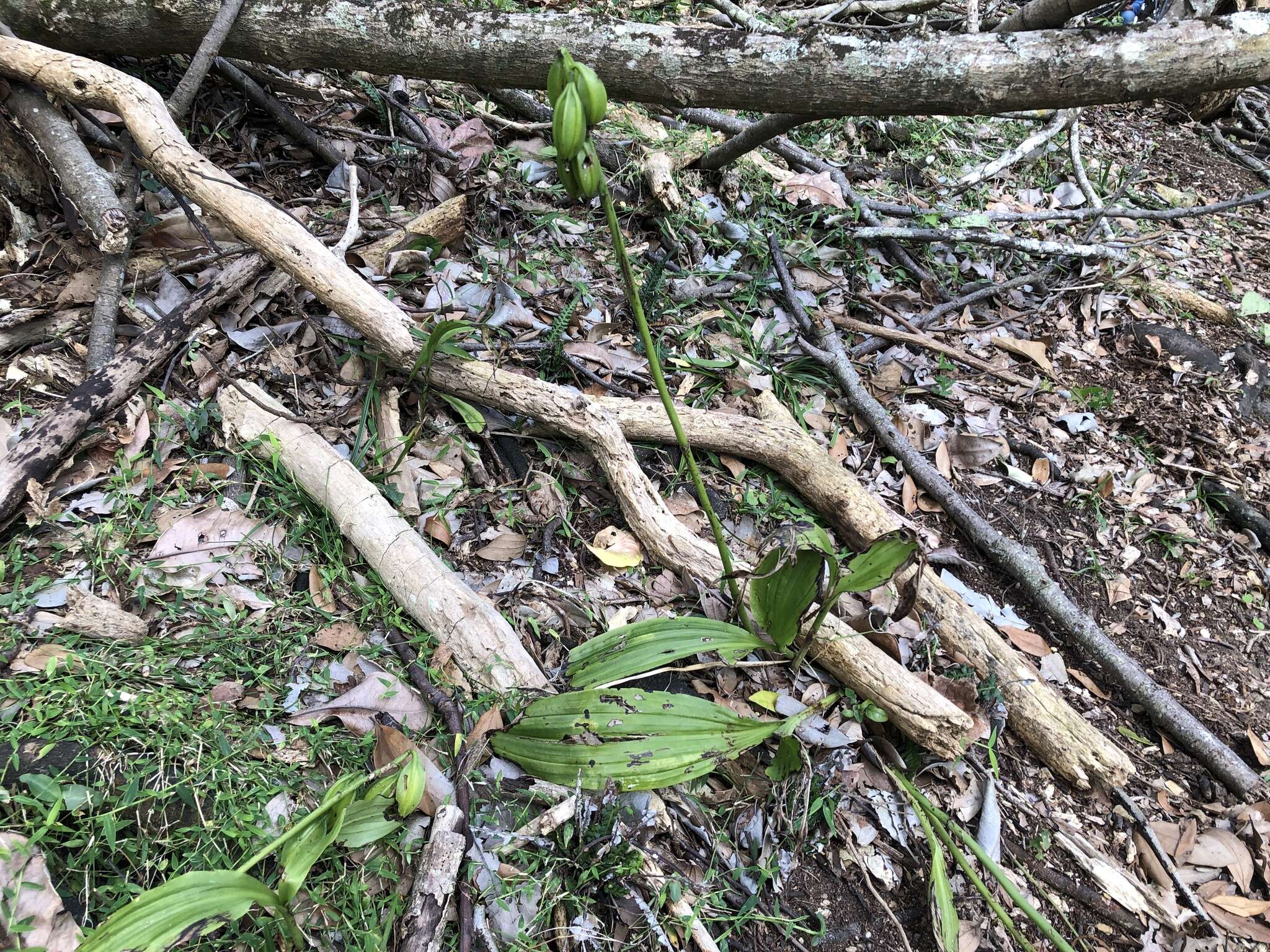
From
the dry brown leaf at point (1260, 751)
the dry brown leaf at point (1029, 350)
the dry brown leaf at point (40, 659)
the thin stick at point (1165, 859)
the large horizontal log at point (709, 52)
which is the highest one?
the large horizontal log at point (709, 52)

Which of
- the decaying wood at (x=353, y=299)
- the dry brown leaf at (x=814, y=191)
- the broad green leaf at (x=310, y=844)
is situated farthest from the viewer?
the dry brown leaf at (x=814, y=191)

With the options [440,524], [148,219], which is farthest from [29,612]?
[148,219]

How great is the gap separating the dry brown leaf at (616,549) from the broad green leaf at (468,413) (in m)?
0.54

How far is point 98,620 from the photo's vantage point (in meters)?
1.93

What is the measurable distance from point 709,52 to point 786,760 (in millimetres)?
2341

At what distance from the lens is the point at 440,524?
240 cm

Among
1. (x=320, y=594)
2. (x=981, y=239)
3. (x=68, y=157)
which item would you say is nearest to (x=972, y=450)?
(x=981, y=239)

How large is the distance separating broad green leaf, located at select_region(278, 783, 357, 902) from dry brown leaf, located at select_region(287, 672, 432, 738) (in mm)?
400

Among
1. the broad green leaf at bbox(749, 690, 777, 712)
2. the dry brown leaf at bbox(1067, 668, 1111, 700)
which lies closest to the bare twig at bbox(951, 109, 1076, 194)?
the dry brown leaf at bbox(1067, 668, 1111, 700)

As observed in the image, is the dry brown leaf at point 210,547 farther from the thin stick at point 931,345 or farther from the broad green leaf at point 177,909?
the thin stick at point 931,345

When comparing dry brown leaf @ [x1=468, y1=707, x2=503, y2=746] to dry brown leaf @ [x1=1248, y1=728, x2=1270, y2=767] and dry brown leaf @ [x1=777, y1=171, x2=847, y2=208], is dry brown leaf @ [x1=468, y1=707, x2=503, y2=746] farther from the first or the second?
dry brown leaf @ [x1=777, y1=171, x2=847, y2=208]

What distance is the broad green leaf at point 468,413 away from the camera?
8.24 feet

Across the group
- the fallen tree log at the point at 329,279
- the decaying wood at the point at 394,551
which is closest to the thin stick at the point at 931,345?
the fallen tree log at the point at 329,279

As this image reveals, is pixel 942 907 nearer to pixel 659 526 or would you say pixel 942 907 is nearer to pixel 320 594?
pixel 659 526
